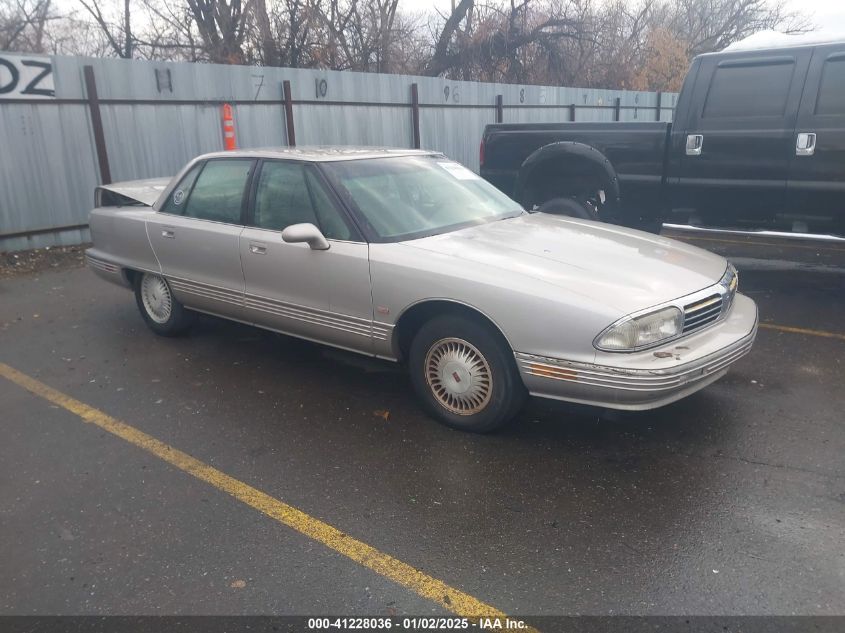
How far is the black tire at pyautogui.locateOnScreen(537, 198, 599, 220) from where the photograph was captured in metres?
7.32

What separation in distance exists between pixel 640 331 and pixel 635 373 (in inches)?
8.5

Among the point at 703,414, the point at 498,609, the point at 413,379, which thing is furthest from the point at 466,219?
the point at 498,609

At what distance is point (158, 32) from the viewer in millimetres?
A: 20359

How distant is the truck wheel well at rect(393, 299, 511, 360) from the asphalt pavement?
1.50 ft

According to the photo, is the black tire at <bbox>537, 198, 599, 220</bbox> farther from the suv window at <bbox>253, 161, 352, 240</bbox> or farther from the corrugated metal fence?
the corrugated metal fence

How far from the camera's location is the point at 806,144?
616 cm

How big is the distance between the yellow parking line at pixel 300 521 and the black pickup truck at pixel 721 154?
15.9 ft

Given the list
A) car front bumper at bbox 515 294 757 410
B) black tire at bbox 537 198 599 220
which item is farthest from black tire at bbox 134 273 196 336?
black tire at bbox 537 198 599 220

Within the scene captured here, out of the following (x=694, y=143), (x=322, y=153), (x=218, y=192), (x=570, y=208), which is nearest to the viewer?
(x=322, y=153)

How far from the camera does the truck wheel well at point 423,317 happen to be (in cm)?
379

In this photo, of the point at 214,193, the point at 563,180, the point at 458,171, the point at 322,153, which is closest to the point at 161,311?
the point at 214,193

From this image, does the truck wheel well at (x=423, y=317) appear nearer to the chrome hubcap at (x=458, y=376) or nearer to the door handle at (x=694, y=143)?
the chrome hubcap at (x=458, y=376)

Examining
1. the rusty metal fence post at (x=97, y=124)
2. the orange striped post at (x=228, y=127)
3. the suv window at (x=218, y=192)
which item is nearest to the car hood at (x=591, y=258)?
the suv window at (x=218, y=192)

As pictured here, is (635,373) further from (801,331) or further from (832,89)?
(832,89)
